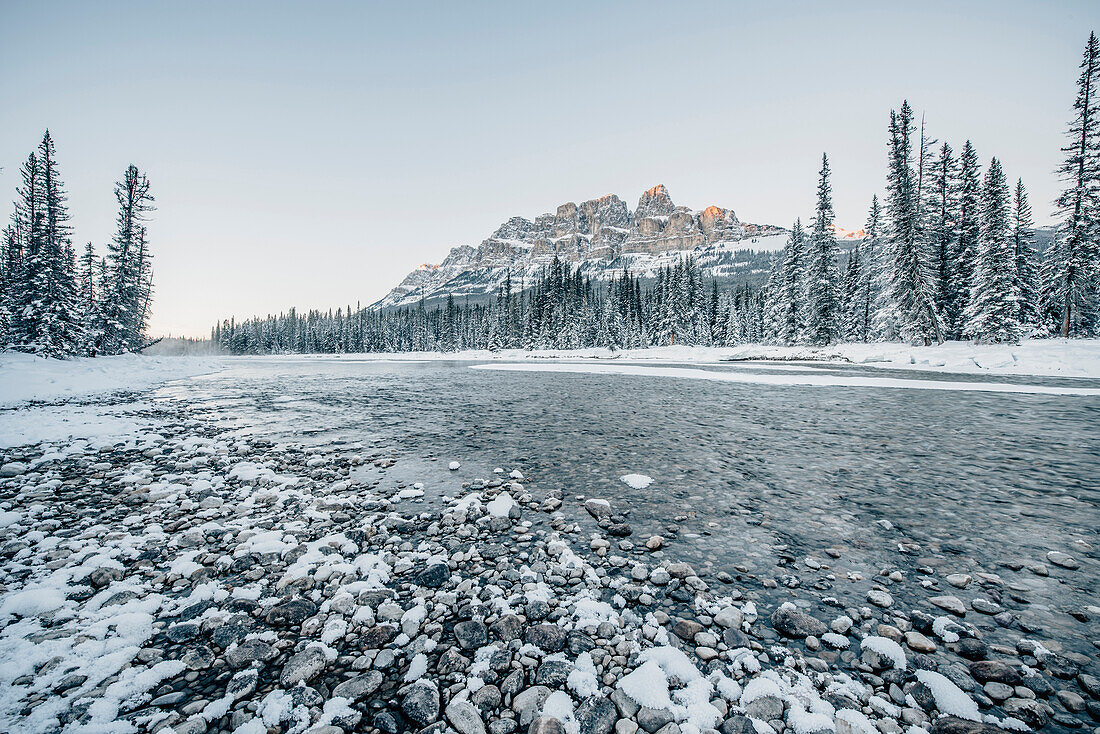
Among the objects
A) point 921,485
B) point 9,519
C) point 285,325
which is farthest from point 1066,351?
point 285,325

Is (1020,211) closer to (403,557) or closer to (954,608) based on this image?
(954,608)

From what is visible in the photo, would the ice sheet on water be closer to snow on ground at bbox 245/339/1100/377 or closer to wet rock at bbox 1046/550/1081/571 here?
wet rock at bbox 1046/550/1081/571

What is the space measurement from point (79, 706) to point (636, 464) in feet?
19.9

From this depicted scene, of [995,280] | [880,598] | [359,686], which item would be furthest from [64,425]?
[995,280]

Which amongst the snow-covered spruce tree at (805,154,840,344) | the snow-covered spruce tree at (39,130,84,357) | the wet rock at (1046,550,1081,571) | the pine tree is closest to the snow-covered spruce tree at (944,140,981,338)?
the pine tree

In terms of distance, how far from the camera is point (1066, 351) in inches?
884

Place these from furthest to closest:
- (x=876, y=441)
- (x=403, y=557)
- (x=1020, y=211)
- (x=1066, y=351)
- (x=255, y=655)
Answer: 1. (x=1020, y=211)
2. (x=1066, y=351)
3. (x=876, y=441)
4. (x=403, y=557)
5. (x=255, y=655)

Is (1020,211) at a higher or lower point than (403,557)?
higher

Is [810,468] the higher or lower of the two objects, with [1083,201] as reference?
lower

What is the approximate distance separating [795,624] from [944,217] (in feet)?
169

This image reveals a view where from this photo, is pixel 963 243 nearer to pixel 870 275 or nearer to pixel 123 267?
pixel 870 275

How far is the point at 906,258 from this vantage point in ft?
110

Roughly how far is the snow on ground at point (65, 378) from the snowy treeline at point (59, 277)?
20.7 feet

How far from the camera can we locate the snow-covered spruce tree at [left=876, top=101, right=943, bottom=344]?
108ft
